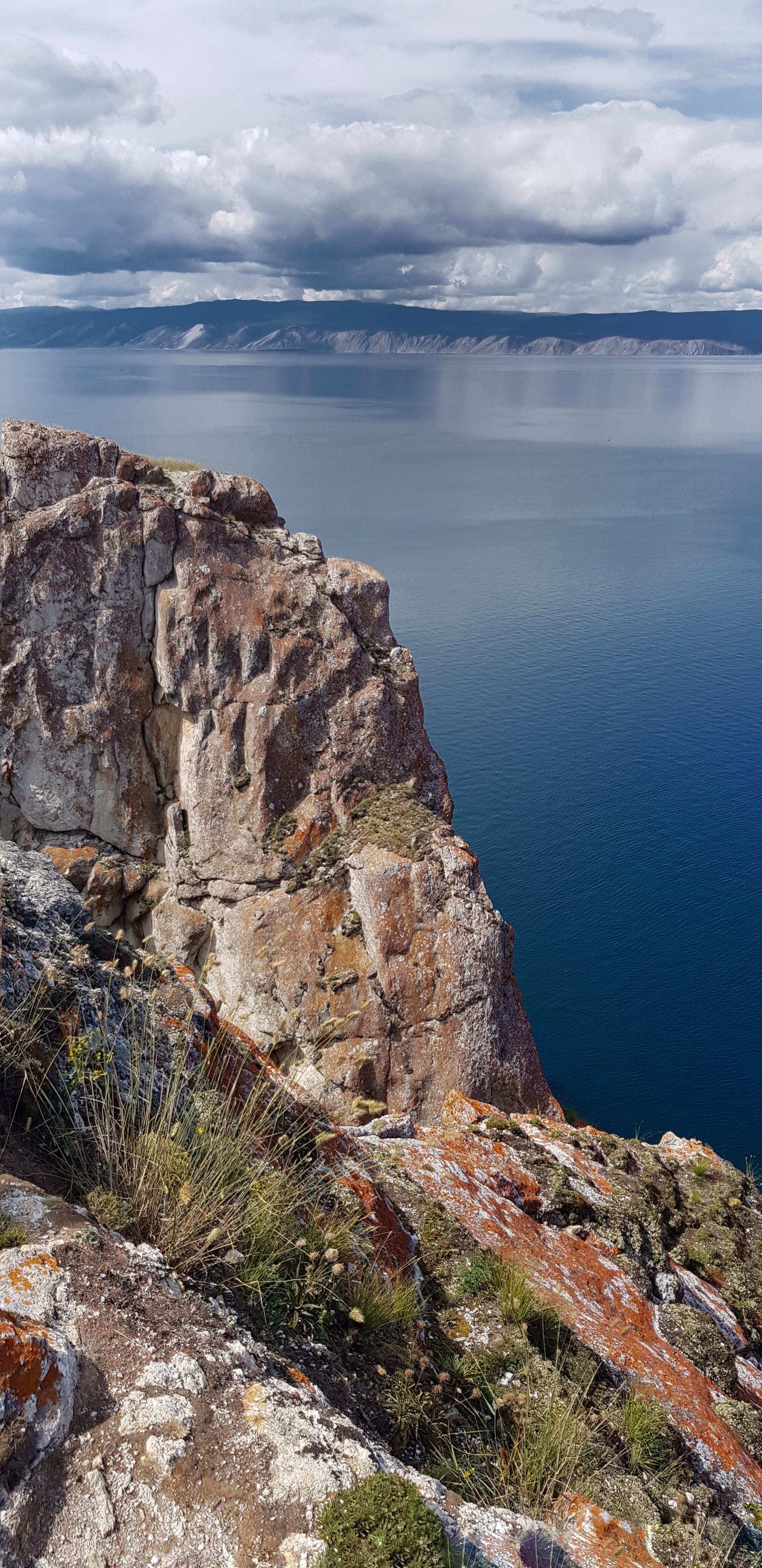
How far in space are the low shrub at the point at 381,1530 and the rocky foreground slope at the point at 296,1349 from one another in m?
0.09

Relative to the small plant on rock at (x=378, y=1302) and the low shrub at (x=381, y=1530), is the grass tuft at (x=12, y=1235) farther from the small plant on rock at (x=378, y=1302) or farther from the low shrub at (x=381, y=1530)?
the small plant on rock at (x=378, y=1302)

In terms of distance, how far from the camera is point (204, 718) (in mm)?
24000

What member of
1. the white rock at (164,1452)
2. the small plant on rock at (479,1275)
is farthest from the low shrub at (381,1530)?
the small plant on rock at (479,1275)

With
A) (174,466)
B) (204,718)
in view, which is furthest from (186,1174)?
(174,466)

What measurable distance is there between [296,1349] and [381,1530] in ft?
4.68

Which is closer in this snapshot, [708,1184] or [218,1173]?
[218,1173]

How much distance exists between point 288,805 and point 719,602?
61.6 metres

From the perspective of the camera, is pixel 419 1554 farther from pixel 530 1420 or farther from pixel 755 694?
pixel 755 694

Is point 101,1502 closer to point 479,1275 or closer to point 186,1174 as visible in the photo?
point 186,1174

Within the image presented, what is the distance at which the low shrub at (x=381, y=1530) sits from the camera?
4.01m

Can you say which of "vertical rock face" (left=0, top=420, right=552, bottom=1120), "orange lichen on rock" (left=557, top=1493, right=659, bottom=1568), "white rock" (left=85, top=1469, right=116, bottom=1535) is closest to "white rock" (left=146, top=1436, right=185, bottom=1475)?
"white rock" (left=85, top=1469, right=116, bottom=1535)

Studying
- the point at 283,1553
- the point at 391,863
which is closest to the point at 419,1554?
the point at 283,1553

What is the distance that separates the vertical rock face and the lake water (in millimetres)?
14965

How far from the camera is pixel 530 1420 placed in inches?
234
